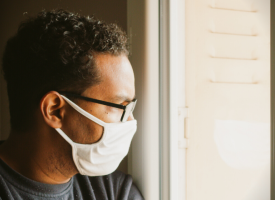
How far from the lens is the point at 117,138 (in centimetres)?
87

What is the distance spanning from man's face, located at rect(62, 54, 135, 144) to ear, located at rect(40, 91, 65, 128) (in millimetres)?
21

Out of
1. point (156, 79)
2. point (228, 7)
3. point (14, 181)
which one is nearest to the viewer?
point (14, 181)

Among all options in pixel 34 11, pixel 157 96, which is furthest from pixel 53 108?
pixel 34 11

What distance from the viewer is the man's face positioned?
823mm

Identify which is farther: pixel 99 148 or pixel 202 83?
pixel 202 83

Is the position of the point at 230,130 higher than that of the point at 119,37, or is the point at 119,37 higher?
the point at 119,37

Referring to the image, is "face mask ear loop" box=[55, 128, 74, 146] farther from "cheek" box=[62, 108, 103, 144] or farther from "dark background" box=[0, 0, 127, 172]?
"dark background" box=[0, 0, 127, 172]

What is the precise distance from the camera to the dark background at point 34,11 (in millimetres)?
1384

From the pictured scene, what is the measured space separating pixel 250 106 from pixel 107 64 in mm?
549

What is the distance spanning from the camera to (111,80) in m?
0.84

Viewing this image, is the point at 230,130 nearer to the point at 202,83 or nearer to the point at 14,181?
the point at 202,83

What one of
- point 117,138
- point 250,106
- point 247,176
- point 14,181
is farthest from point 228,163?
point 14,181

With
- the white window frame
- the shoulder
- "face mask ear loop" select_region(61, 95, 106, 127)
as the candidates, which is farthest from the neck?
the white window frame

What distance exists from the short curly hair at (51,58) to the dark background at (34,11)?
1.91ft
